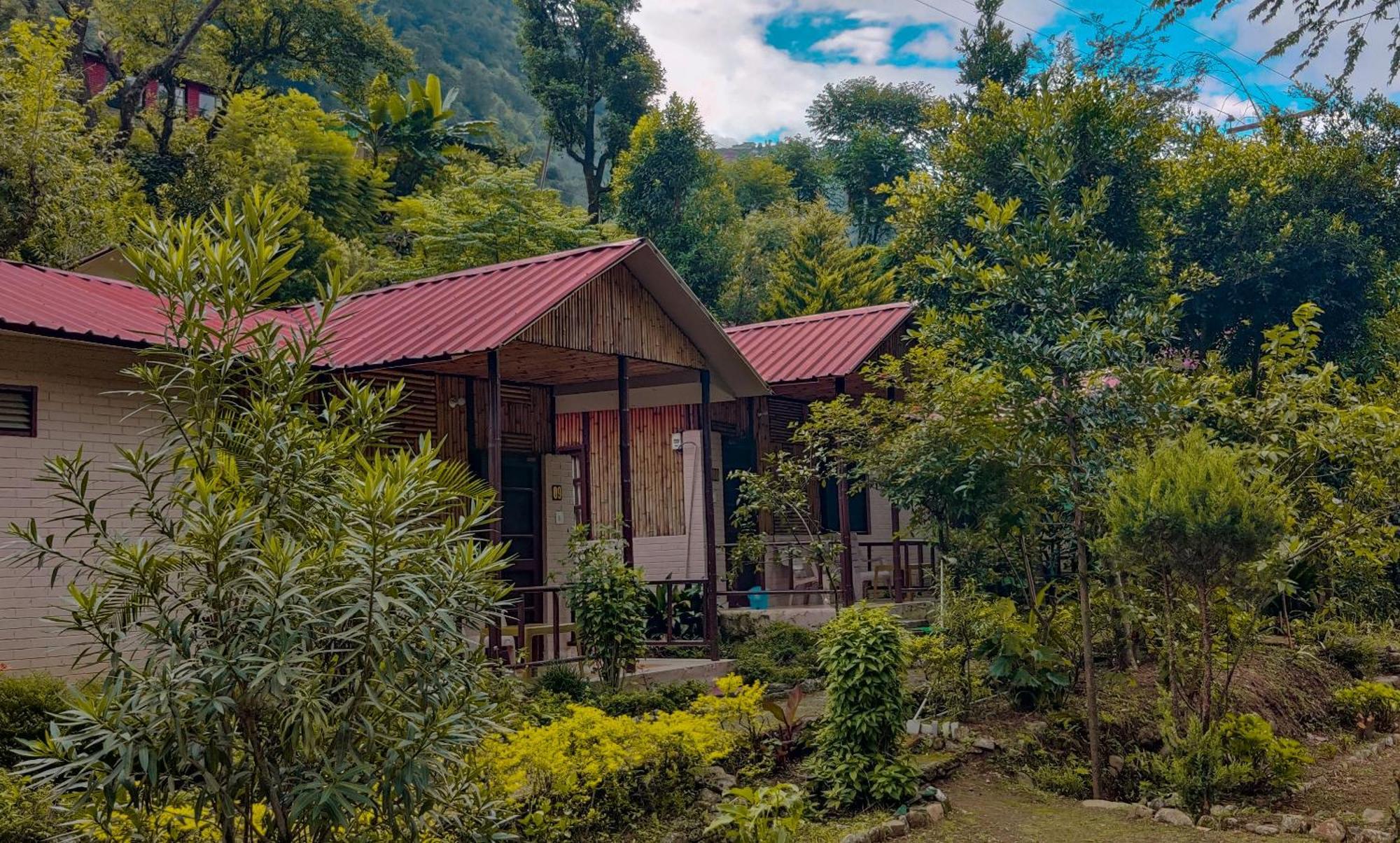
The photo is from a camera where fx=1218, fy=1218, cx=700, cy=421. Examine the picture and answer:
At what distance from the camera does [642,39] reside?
3678 centimetres

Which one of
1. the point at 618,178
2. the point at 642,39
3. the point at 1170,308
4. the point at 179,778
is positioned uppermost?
the point at 642,39

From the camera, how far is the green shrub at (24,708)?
7.49 m

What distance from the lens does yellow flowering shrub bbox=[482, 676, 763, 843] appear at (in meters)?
6.49

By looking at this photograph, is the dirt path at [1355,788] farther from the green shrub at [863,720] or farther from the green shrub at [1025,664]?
the green shrub at [863,720]

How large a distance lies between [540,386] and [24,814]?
337 inches

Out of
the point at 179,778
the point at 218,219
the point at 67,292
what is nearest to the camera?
the point at 179,778

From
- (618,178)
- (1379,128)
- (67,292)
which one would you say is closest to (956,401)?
(67,292)

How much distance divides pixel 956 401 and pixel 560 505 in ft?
18.9

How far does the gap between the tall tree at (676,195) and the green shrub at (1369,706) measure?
20719 mm

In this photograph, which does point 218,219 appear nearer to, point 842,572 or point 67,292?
point 67,292

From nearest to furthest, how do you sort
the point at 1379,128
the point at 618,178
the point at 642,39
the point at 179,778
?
the point at 179,778, the point at 1379,128, the point at 618,178, the point at 642,39

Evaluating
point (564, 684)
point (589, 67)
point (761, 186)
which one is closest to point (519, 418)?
point (564, 684)

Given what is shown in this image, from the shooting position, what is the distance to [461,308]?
11625 millimetres

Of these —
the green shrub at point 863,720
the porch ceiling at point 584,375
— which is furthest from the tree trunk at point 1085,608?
the porch ceiling at point 584,375
